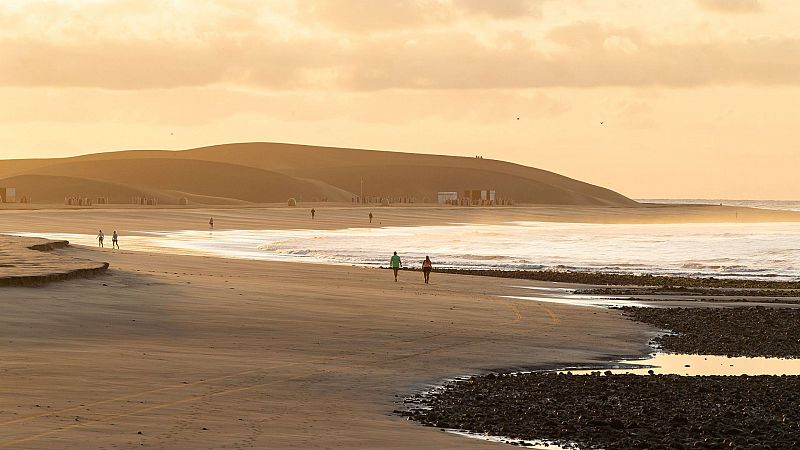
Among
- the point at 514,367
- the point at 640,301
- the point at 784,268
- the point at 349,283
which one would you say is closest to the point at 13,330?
the point at 514,367

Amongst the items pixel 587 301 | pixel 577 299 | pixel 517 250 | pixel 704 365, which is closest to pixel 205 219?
pixel 517 250

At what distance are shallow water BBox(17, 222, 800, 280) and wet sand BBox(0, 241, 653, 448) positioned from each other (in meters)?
23.4

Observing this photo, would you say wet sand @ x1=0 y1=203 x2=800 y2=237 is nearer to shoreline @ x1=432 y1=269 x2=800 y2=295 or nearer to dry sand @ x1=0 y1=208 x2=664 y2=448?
shoreline @ x1=432 y1=269 x2=800 y2=295

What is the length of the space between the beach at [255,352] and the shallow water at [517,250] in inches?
805

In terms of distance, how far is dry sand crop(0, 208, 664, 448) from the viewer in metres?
16.2

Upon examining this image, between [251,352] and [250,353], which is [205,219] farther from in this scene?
[250,353]

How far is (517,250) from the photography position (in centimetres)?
8025

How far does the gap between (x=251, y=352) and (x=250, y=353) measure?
0.56ft

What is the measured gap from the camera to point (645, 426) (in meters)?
17.6

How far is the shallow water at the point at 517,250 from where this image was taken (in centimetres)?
6525

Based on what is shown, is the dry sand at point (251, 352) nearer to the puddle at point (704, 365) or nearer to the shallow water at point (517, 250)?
the puddle at point (704, 365)

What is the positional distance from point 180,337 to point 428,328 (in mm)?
7536

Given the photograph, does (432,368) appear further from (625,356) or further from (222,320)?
(222,320)

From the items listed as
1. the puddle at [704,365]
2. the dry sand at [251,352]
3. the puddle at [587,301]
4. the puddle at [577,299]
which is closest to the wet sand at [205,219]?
the puddle at [577,299]
